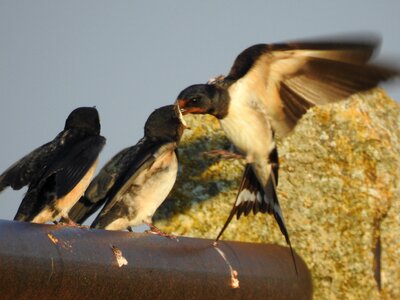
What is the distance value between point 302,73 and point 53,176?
158 centimetres

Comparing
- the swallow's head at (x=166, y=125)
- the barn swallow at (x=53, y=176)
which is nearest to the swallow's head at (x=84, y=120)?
the barn swallow at (x=53, y=176)

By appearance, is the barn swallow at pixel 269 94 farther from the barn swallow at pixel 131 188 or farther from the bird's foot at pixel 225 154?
the barn swallow at pixel 131 188

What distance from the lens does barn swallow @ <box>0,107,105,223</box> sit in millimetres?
5484

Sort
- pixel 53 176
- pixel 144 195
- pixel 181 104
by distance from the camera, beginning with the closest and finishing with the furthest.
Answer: pixel 53 176, pixel 144 195, pixel 181 104

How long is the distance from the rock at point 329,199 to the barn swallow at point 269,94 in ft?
0.94

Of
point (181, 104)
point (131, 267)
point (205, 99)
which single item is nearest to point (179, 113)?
point (181, 104)

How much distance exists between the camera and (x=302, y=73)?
6168mm

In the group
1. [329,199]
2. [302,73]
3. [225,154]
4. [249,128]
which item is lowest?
[329,199]

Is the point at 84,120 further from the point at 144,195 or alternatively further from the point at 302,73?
the point at 302,73

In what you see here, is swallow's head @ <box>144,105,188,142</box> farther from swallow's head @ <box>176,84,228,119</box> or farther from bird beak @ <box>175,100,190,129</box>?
swallow's head @ <box>176,84,228,119</box>

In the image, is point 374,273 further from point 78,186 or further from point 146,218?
point 78,186

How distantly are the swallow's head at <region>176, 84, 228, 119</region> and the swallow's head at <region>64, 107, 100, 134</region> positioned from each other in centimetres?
53

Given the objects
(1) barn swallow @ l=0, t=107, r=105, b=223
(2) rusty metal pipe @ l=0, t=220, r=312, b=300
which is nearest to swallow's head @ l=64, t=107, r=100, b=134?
(1) barn swallow @ l=0, t=107, r=105, b=223

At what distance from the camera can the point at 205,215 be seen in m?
6.64
